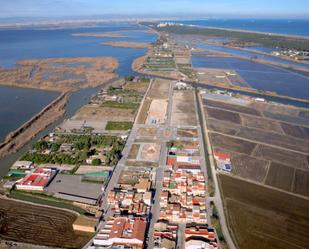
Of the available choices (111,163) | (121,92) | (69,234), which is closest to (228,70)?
(121,92)

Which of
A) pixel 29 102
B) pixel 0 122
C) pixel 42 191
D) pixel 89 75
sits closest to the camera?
pixel 42 191

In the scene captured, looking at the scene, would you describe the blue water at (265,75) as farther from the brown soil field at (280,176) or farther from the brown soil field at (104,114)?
the brown soil field at (104,114)

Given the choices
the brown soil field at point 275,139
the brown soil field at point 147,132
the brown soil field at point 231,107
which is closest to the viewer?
the brown soil field at point 275,139

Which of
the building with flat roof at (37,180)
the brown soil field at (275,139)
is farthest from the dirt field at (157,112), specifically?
the building with flat roof at (37,180)

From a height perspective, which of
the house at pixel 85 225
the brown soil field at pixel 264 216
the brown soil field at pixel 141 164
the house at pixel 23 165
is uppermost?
the brown soil field at pixel 141 164

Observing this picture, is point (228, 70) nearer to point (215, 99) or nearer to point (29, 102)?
point (215, 99)

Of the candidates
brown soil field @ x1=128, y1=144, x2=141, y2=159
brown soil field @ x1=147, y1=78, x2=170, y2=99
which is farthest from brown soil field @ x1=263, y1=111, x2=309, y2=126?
brown soil field @ x1=128, y1=144, x2=141, y2=159

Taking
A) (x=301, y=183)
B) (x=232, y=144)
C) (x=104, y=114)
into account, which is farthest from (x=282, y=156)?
(x=104, y=114)
